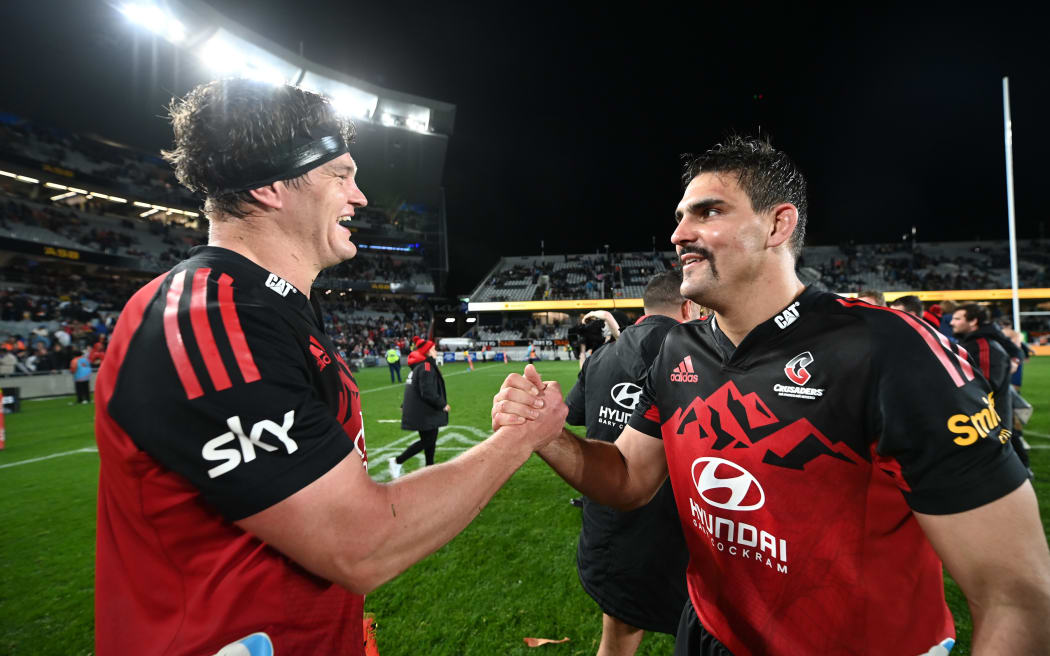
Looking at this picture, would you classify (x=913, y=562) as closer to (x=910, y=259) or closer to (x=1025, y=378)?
(x=1025, y=378)

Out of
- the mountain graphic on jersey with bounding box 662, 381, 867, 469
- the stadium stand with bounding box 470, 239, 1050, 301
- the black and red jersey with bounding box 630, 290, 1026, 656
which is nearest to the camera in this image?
the black and red jersey with bounding box 630, 290, 1026, 656

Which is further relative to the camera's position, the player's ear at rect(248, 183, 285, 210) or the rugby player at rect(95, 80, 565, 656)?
the player's ear at rect(248, 183, 285, 210)

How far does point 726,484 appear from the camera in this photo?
1.80 metres

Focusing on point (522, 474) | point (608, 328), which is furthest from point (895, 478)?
point (522, 474)

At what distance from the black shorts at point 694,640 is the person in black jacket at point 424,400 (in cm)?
530

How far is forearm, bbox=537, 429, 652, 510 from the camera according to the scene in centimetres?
208

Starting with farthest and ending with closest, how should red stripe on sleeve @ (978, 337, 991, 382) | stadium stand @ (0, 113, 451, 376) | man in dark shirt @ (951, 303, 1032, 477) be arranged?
stadium stand @ (0, 113, 451, 376) → red stripe on sleeve @ (978, 337, 991, 382) → man in dark shirt @ (951, 303, 1032, 477)

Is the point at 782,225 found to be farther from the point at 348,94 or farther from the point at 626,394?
the point at 348,94

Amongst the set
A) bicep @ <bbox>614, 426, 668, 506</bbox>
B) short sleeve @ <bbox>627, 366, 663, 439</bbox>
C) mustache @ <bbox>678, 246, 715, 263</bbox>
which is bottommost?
bicep @ <bbox>614, 426, 668, 506</bbox>

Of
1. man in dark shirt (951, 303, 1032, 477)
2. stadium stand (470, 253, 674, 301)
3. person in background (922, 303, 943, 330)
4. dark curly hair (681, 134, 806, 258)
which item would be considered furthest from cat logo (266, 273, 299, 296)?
stadium stand (470, 253, 674, 301)

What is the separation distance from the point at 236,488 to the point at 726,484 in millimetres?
1616

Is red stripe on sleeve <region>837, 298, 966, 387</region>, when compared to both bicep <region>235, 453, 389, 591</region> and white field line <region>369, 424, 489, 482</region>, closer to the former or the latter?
bicep <region>235, 453, 389, 591</region>

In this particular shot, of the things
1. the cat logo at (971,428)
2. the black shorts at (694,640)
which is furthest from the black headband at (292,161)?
the black shorts at (694,640)

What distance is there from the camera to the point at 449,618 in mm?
3637
